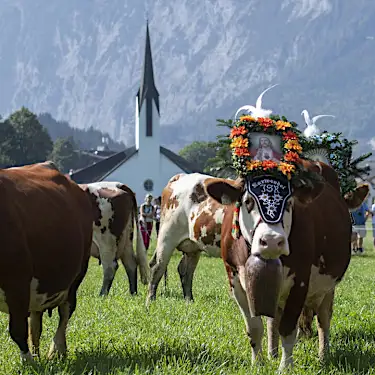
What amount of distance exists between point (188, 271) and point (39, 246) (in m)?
5.62

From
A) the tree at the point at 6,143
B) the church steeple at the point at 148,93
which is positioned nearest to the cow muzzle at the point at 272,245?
the tree at the point at 6,143

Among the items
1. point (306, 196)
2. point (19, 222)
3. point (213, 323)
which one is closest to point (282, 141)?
point (306, 196)

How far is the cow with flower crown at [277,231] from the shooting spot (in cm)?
512

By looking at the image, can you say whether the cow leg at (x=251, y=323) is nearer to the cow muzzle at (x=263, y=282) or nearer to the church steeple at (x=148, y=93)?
the cow muzzle at (x=263, y=282)

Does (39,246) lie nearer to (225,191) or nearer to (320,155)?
(225,191)

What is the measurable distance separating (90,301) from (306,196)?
16.5 feet

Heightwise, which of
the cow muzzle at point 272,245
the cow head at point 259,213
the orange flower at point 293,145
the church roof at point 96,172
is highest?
the church roof at point 96,172

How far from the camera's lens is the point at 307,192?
5.58 meters

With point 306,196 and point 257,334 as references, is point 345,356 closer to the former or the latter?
point 257,334

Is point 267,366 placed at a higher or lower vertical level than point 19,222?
lower

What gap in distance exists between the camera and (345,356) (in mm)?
6078

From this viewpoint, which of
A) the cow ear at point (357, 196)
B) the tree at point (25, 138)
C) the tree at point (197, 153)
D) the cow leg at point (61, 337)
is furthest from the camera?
the tree at point (197, 153)

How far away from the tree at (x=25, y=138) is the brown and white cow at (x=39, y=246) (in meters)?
77.6

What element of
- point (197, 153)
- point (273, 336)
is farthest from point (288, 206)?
point (197, 153)
